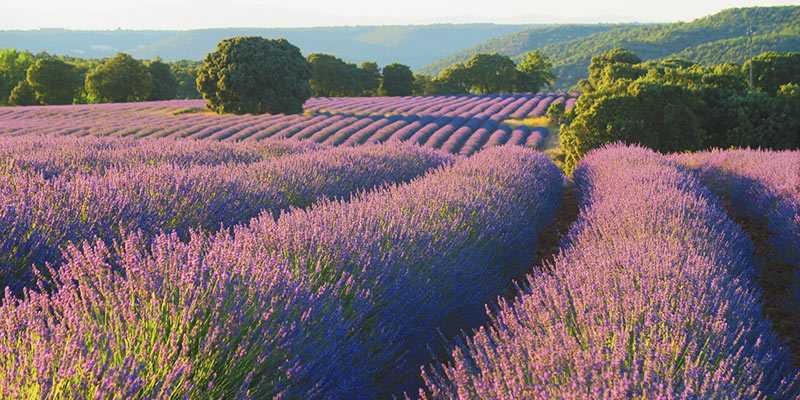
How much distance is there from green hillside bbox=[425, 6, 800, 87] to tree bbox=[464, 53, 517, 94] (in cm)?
3080

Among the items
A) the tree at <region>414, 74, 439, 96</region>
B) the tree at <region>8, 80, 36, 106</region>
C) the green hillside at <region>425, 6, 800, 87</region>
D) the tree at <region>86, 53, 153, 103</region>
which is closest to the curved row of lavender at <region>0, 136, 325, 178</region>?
the tree at <region>86, 53, 153, 103</region>

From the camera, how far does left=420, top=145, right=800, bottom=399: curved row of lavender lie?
209cm

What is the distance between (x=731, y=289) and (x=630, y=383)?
1.79m

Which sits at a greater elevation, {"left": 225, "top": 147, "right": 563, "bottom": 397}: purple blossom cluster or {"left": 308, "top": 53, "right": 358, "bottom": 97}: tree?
{"left": 225, "top": 147, "right": 563, "bottom": 397}: purple blossom cluster

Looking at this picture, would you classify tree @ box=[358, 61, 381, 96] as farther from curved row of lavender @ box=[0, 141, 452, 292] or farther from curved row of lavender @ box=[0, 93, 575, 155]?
curved row of lavender @ box=[0, 141, 452, 292]

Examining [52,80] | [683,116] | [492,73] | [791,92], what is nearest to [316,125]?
[683,116]

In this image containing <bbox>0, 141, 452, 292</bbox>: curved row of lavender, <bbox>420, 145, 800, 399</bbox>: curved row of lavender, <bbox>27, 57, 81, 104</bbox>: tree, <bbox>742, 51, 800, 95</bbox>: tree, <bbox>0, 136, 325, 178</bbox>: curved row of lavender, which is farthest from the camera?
<bbox>27, 57, 81, 104</bbox>: tree

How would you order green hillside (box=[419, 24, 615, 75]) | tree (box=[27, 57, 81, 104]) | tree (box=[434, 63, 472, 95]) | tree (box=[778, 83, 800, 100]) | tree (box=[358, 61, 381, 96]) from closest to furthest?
tree (box=[778, 83, 800, 100]) → tree (box=[27, 57, 81, 104]) → tree (box=[358, 61, 381, 96]) → tree (box=[434, 63, 472, 95]) → green hillside (box=[419, 24, 615, 75])

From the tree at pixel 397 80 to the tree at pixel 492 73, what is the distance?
24.0 feet

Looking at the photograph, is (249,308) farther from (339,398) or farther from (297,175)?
(297,175)

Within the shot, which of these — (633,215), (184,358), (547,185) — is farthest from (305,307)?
(547,185)

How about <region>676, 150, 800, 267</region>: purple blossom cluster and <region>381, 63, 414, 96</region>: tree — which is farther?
<region>381, 63, 414, 96</region>: tree

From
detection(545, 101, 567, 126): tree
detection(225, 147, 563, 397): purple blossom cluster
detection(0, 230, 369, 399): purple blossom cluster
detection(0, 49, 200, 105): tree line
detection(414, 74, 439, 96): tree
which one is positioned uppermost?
detection(0, 230, 369, 399): purple blossom cluster

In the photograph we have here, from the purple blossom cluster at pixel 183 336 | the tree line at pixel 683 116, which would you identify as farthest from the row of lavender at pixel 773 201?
the tree line at pixel 683 116
